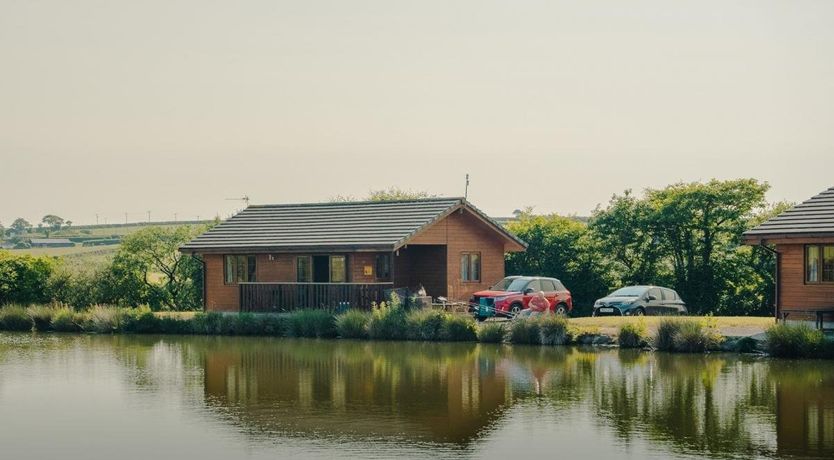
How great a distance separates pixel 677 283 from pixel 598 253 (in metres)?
3.37

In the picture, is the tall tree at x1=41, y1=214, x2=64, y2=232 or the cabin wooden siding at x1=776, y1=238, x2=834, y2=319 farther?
the tall tree at x1=41, y1=214, x2=64, y2=232

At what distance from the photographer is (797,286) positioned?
34.3 meters

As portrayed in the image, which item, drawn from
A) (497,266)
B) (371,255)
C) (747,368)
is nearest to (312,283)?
(371,255)

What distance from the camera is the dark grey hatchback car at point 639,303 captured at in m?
39.9

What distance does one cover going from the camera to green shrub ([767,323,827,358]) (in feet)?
97.9

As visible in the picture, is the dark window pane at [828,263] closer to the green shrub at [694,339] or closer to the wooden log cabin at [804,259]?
the wooden log cabin at [804,259]

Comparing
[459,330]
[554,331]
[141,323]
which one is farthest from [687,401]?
[141,323]

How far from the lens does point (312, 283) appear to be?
42219 mm

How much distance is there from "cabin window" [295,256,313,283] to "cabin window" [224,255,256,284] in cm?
209

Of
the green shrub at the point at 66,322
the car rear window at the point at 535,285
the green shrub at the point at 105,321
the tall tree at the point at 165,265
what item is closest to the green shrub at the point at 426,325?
the car rear window at the point at 535,285

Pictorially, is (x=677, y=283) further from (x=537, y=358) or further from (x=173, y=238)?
(x=173, y=238)

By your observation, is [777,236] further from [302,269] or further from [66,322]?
A: [66,322]

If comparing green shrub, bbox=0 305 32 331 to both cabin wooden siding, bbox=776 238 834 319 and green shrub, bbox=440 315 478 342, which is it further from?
cabin wooden siding, bbox=776 238 834 319

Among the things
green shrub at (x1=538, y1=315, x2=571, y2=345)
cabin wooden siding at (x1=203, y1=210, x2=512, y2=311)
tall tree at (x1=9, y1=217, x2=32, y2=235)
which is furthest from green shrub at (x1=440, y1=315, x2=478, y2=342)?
tall tree at (x1=9, y1=217, x2=32, y2=235)
